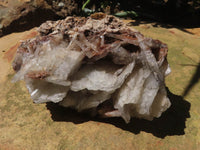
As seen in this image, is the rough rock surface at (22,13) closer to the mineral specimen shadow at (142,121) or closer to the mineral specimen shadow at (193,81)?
the mineral specimen shadow at (142,121)

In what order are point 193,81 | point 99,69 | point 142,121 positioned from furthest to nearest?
1. point 193,81
2. point 142,121
3. point 99,69

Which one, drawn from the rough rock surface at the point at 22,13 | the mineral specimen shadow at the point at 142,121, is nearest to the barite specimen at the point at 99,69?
the mineral specimen shadow at the point at 142,121

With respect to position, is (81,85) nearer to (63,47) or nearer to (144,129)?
(63,47)

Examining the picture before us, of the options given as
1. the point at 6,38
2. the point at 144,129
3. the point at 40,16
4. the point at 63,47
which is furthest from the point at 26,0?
the point at 144,129

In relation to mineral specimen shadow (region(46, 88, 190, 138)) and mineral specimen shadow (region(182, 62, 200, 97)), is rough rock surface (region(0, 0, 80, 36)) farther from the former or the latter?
mineral specimen shadow (region(182, 62, 200, 97))

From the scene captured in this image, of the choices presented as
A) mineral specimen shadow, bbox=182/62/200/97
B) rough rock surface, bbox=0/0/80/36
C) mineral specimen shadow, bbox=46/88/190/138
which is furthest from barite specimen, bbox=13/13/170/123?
rough rock surface, bbox=0/0/80/36

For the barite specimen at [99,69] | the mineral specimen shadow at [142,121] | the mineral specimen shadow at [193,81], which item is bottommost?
the mineral specimen shadow at [193,81]

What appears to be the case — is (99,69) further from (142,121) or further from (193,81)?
(193,81)

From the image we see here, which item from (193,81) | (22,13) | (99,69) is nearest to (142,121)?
(99,69)
